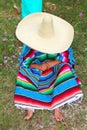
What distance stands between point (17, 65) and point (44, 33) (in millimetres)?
1059

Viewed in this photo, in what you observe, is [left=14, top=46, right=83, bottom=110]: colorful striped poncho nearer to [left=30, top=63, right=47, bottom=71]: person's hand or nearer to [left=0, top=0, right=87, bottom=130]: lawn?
[left=30, top=63, right=47, bottom=71]: person's hand

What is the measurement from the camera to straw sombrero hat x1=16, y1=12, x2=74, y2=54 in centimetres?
375

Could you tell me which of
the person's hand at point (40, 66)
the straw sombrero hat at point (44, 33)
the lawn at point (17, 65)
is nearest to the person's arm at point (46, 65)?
the person's hand at point (40, 66)

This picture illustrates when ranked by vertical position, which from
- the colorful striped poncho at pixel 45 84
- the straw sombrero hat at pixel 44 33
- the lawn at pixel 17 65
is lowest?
the lawn at pixel 17 65

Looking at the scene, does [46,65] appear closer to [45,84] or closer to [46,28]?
[45,84]

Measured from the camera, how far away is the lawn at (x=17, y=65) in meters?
4.05

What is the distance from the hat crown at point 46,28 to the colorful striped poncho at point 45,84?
0.94 feet

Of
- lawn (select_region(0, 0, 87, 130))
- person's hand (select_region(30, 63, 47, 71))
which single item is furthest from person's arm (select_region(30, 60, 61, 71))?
lawn (select_region(0, 0, 87, 130))

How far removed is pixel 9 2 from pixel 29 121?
8.13ft

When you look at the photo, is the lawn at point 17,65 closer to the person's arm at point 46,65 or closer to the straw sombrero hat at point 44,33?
the person's arm at point 46,65

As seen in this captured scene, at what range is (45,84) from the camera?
3.97 meters

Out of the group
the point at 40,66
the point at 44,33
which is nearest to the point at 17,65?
the point at 40,66

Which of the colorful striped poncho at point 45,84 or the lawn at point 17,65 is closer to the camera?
the colorful striped poncho at point 45,84

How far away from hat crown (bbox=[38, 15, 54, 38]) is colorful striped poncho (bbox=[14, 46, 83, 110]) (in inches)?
11.3
